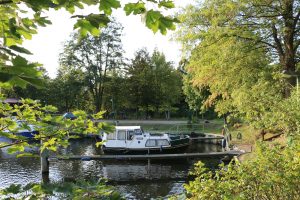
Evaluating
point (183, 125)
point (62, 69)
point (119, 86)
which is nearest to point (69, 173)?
point (183, 125)

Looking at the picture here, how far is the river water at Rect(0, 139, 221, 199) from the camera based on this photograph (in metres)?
16.7

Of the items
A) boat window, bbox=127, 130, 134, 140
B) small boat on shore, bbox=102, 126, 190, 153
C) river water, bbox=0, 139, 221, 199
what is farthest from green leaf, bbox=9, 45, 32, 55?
boat window, bbox=127, 130, 134, 140

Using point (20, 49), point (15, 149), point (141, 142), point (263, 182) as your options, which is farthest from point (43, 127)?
point (141, 142)

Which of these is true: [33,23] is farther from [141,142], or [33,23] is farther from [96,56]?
[96,56]

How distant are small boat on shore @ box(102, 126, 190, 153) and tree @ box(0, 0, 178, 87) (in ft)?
75.3

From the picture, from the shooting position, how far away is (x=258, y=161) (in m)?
5.14

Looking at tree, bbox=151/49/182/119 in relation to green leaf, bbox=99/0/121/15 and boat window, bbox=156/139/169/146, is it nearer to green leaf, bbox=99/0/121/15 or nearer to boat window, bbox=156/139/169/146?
boat window, bbox=156/139/169/146

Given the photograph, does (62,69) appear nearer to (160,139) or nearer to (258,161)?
(160,139)

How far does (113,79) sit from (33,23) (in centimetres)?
4775

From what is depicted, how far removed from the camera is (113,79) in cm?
4925

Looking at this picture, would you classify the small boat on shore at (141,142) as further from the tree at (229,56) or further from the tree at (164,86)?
the tree at (164,86)

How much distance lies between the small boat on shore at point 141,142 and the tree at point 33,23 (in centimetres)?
2295

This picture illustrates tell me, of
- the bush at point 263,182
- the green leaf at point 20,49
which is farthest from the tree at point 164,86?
the green leaf at point 20,49

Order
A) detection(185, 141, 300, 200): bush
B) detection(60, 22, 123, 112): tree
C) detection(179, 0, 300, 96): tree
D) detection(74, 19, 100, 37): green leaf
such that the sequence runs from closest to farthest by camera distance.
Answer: detection(74, 19, 100, 37): green leaf < detection(185, 141, 300, 200): bush < detection(179, 0, 300, 96): tree < detection(60, 22, 123, 112): tree
